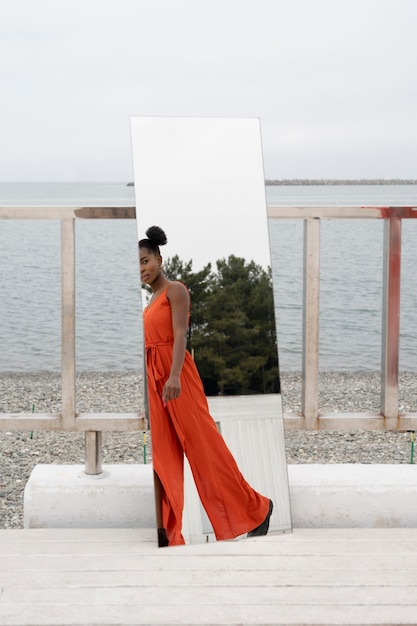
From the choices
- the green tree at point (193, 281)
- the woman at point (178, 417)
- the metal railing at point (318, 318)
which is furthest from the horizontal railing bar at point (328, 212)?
the woman at point (178, 417)

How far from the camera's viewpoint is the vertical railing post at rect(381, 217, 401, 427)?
300cm

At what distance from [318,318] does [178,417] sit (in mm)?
717

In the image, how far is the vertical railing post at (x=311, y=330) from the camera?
2951 mm

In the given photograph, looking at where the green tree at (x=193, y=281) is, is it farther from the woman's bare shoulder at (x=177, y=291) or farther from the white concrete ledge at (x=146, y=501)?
the white concrete ledge at (x=146, y=501)

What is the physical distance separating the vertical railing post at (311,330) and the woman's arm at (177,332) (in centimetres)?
52

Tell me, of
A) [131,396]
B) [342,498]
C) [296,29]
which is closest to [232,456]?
[342,498]

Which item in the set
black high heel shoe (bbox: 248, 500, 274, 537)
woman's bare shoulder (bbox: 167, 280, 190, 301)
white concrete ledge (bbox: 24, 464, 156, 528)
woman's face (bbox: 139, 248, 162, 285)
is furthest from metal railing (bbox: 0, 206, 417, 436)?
black high heel shoe (bbox: 248, 500, 274, 537)

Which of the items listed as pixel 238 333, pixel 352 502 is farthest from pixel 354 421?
pixel 238 333

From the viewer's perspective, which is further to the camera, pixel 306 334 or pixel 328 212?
pixel 306 334

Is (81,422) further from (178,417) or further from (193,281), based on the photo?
(193,281)

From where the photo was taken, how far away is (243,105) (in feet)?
159

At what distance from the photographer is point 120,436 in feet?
21.1

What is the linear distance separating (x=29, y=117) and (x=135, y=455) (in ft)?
200

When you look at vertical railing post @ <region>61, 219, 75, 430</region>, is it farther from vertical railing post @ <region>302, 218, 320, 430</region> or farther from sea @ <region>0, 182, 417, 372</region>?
sea @ <region>0, 182, 417, 372</region>
